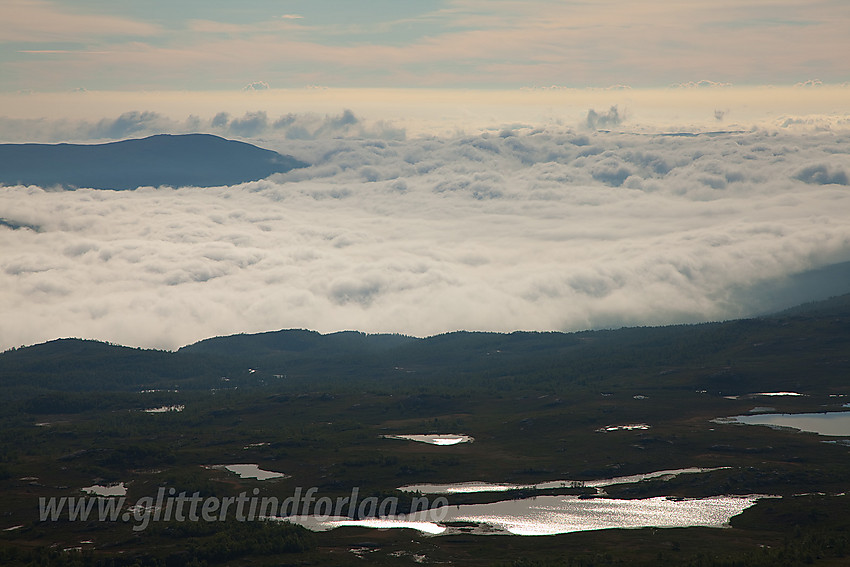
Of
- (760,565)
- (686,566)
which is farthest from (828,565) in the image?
(686,566)

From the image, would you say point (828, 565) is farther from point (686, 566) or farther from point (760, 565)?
point (686, 566)
